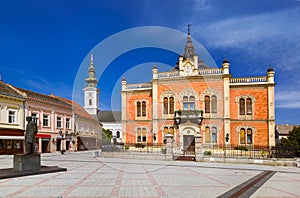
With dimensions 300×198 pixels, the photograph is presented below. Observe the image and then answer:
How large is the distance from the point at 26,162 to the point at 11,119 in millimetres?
19502

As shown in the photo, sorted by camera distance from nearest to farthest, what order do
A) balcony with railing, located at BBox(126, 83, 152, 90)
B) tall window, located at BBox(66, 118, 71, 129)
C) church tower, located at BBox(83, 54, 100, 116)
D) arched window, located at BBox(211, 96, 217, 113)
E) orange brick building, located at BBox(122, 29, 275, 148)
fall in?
orange brick building, located at BBox(122, 29, 275, 148), arched window, located at BBox(211, 96, 217, 113), balcony with railing, located at BBox(126, 83, 152, 90), tall window, located at BBox(66, 118, 71, 129), church tower, located at BBox(83, 54, 100, 116)

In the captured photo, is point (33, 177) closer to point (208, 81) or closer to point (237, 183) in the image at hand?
point (237, 183)

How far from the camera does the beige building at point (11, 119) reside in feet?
91.8

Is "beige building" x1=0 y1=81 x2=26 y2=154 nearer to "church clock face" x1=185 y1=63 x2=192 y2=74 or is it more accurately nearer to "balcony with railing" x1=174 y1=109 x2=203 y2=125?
"balcony with railing" x1=174 y1=109 x2=203 y2=125

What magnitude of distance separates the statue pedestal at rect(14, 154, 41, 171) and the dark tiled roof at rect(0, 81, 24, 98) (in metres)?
18.8

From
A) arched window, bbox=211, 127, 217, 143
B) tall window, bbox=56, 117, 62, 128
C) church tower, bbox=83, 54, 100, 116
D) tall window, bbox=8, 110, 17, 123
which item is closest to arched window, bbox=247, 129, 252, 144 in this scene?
arched window, bbox=211, 127, 217, 143

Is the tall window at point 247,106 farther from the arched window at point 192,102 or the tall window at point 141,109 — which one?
the tall window at point 141,109

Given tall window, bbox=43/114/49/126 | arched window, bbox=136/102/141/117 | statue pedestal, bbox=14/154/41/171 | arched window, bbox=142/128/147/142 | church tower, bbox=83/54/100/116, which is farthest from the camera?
church tower, bbox=83/54/100/116

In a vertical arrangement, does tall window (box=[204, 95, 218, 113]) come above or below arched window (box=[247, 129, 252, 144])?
above

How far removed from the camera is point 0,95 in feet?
91.4

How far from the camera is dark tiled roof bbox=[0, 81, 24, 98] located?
95.4ft

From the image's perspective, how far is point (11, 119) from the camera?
96.7ft

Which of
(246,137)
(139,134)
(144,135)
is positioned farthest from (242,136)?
(139,134)

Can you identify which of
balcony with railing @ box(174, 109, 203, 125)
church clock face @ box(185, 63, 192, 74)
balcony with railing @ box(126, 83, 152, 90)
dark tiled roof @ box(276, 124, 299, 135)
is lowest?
dark tiled roof @ box(276, 124, 299, 135)
